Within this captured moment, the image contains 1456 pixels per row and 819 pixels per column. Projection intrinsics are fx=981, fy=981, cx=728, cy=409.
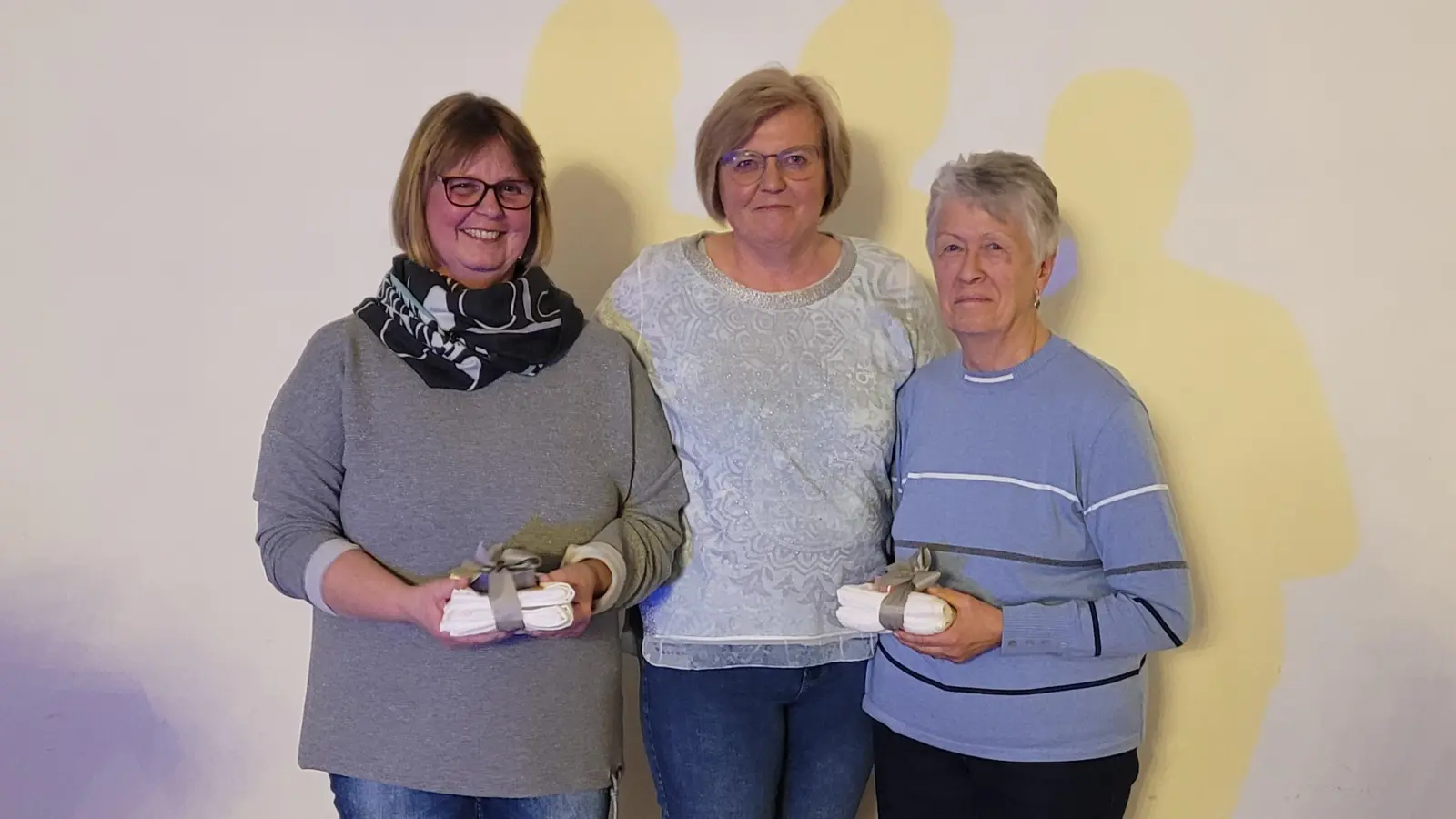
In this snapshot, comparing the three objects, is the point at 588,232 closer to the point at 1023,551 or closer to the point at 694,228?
the point at 694,228

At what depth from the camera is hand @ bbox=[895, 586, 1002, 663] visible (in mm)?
1199

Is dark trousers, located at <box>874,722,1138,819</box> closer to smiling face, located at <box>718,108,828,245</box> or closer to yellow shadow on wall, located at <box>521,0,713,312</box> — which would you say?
smiling face, located at <box>718,108,828,245</box>

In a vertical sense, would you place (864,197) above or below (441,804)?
above

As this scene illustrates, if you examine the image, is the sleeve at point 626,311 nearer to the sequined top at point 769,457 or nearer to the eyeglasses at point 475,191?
the sequined top at point 769,457

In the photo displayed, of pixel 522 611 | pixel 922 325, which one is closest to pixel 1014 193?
pixel 922 325

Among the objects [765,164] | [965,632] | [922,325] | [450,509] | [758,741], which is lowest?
[758,741]

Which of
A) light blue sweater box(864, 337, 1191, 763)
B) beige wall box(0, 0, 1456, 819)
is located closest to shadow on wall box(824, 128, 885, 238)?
beige wall box(0, 0, 1456, 819)

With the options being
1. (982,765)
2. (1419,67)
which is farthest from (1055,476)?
(1419,67)

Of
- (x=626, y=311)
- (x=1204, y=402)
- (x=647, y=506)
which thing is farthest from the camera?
(x=1204, y=402)

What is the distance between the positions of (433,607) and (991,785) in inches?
28.7

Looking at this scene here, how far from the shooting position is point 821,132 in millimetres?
1449

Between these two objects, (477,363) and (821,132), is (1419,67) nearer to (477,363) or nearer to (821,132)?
(821,132)

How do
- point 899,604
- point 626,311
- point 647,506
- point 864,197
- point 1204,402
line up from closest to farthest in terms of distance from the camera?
point 899,604, point 647,506, point 626,311, point 1204,402, point 864,197

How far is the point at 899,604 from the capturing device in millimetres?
1191
